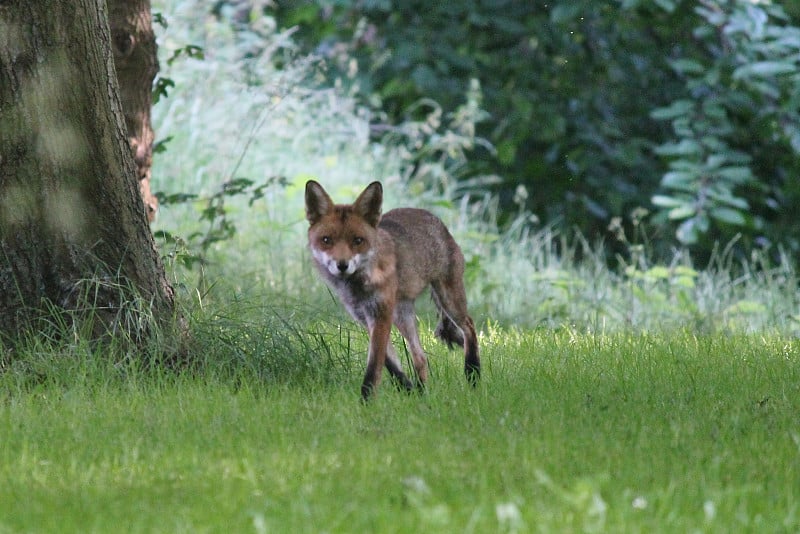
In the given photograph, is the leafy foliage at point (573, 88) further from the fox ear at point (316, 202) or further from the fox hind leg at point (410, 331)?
the fox ear at point (316, 202)

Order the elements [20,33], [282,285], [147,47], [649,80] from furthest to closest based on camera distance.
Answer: [649,80] → [282,285] → [147,47] → [20,33]

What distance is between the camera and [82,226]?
632cm

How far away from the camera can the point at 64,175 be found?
6.23m

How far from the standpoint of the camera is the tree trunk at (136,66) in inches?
297

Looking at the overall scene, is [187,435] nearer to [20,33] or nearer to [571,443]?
[571,443]

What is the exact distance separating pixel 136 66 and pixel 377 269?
254cm

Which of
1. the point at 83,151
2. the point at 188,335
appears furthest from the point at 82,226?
the point at 188,335

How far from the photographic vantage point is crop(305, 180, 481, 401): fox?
6.17 m

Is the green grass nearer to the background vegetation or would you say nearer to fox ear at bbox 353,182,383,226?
the background vegetation

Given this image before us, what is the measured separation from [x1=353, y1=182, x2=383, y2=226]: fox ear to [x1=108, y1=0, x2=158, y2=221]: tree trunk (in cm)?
174

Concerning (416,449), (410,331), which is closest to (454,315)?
(410,331)

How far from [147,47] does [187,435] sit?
11.1 ft

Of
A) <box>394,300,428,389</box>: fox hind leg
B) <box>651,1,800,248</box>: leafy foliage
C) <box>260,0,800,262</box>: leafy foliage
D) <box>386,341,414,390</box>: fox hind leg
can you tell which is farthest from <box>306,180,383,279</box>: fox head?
<box>260,0,800,262</box>: leafy foliage

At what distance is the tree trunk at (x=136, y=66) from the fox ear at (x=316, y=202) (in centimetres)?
147
